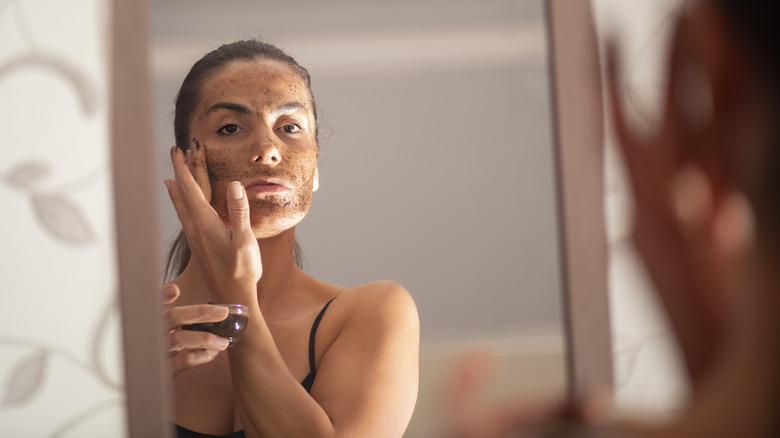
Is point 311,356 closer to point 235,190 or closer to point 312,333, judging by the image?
point 312,333

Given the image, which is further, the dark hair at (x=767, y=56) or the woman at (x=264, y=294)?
the woman at (x=264, y=294)

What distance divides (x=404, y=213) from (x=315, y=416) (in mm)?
272

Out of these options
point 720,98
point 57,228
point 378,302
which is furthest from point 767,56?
point 57,228

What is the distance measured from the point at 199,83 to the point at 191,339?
0.33 m

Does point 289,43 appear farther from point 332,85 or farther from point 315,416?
point 315,416

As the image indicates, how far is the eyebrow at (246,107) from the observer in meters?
0.82

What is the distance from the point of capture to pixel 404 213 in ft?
2.70

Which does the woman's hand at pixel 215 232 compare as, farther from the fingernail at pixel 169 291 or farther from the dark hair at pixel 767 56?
the dark hair at pixel 767 56

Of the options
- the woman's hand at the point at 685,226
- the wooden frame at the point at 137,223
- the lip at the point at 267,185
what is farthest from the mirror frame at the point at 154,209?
the woman's hand at the point at 685,226

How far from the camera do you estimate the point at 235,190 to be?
31.6 inches

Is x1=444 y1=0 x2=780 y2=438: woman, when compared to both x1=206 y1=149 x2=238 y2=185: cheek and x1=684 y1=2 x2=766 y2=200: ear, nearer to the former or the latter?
x1=684 y1=2 x2=766 y2=200: ear

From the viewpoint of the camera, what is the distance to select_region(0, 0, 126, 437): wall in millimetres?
812

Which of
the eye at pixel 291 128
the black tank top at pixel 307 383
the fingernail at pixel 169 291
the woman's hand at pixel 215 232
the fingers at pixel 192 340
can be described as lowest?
the black tank top at pixel 307 383

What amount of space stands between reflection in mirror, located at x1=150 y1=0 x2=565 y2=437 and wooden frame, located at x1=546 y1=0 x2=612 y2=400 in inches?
0.8
